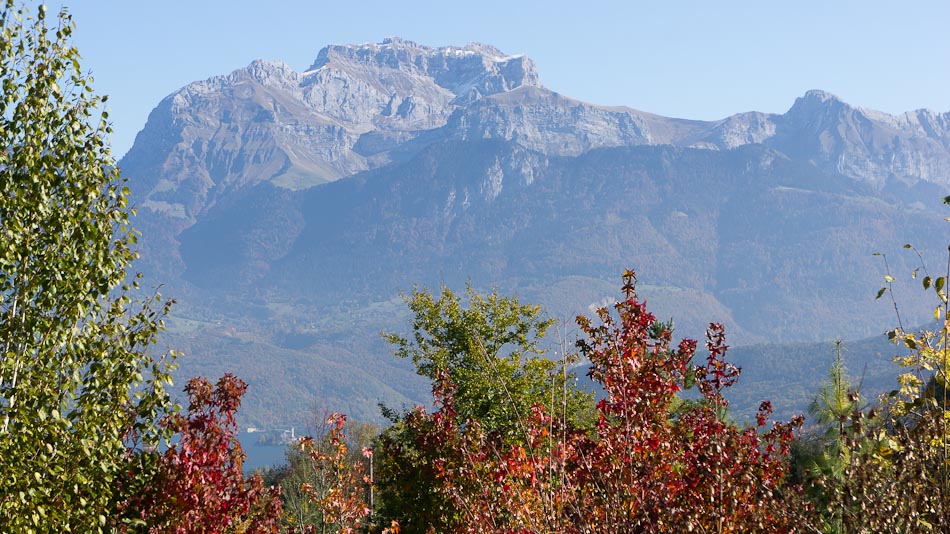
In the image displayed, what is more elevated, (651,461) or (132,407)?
(132,407)

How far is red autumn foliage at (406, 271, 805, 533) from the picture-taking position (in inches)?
279

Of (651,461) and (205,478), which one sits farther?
(205,478)

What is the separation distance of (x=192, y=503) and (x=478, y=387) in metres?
21.8

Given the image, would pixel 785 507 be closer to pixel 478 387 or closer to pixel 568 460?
pixel 568 460

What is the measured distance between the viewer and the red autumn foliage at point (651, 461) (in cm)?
707

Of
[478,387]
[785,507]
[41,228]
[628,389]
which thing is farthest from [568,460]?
[478,387]

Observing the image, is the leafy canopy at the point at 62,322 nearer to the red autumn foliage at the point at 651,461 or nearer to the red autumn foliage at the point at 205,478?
the red autumn foliage at the point at 205,478

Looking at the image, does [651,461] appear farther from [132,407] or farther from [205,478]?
[132,407]

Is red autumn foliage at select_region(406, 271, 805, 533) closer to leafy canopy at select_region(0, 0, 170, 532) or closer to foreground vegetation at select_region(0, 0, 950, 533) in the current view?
foreground vegetation at select_region(0, 0, 950, 533)

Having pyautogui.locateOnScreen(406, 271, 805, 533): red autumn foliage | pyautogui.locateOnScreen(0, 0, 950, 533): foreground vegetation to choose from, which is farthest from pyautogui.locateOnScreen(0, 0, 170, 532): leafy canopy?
pyautogui.locateOnScreen(406, 271, 805, 533): red autumn foliage

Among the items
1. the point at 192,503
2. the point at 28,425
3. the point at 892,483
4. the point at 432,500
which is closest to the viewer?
the point at 892,483

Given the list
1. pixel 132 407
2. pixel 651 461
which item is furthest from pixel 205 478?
pixel 651 461

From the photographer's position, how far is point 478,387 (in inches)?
1256

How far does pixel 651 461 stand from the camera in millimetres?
8336
